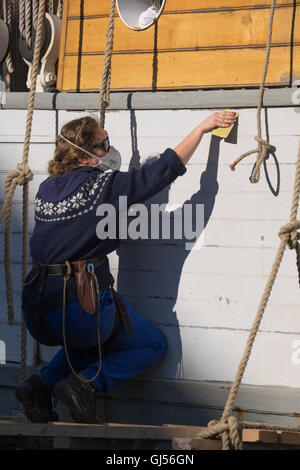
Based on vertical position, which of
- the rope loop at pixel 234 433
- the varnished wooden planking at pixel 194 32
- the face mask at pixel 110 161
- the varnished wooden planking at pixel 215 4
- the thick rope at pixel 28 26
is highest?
the thick rope at pixel 28 26

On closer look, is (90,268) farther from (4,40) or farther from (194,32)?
(4,40)

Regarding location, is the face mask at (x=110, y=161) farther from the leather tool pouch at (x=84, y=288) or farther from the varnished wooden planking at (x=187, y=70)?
the leather tool pouch at (x=84, y=288)

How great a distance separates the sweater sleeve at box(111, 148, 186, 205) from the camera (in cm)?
308

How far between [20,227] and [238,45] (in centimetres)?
152

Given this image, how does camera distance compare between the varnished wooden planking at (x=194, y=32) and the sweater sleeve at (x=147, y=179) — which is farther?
the varnished wooden planking at (x=194, y=32)

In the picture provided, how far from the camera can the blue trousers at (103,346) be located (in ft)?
10.3

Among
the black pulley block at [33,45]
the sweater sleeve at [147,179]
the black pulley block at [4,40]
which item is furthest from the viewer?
the black pulley block at [4,40]

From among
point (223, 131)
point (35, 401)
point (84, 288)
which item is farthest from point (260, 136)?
point (35, 401)

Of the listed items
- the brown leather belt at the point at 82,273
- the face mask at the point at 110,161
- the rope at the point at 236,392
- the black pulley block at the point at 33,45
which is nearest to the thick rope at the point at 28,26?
the black pulley block at the point at 33,45

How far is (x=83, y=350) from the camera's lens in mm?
3312

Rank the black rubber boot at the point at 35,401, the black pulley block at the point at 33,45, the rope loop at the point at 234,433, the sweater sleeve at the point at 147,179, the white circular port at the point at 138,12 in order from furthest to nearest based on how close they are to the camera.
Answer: the black pulley block at the point at 33,45, the white circular port at the point at 138,12, the black rubber boot at the point at 35,401, the sweater sleeve at the point at 147,179, the rope loop at the point at 234,433

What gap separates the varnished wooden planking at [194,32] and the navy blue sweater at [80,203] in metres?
0.79

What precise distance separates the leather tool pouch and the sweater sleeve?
0.36 metres

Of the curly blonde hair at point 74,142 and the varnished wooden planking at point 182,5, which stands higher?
the varnished wooden planking at point 182,5
